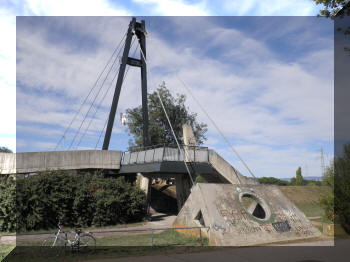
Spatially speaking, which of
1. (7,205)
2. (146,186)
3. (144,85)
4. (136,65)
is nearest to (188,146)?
(146,186)

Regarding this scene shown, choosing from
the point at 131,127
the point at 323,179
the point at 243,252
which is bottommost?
the point at 243,252

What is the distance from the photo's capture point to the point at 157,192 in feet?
111

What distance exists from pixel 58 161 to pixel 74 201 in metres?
5.36

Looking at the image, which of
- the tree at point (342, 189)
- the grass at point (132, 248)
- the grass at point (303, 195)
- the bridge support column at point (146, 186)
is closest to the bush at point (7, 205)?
the grass at point (132, 248)

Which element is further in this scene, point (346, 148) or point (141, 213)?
point (141, 213)

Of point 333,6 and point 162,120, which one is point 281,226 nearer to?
point 333,6

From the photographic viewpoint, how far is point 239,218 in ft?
44.1

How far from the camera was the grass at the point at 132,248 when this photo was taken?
9.84 metres

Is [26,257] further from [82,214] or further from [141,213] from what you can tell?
[141,213]

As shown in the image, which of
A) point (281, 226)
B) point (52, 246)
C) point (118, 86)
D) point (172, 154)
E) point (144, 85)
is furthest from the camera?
point (144, 85)

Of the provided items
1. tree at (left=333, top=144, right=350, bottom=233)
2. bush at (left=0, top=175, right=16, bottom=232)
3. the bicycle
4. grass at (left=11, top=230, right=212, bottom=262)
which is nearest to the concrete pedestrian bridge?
bush at (left=0, top=175, right=16, bottom=232)

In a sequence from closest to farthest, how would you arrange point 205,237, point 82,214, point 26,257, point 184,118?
point 26,257 < point 205,237 < point 82,214 < point 184,118

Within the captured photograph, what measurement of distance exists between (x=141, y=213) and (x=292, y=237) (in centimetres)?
1170

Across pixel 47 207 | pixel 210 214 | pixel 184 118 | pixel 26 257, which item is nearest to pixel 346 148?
pixel 210 214
